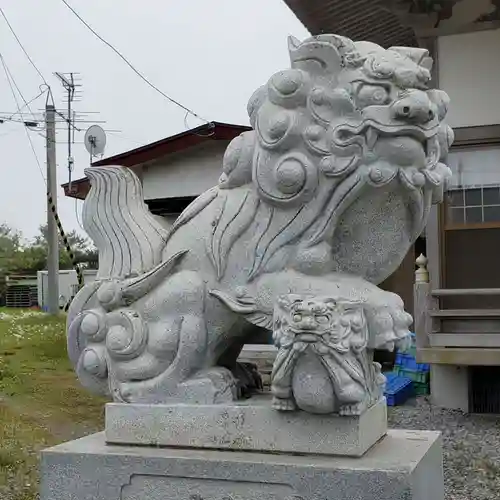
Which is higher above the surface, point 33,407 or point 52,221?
point 52,221

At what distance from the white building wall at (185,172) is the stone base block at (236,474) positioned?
6.50 m

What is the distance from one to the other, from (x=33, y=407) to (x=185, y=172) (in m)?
3.89

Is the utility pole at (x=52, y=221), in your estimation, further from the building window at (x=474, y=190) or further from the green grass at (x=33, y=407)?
the building window at (x=474, y=190)

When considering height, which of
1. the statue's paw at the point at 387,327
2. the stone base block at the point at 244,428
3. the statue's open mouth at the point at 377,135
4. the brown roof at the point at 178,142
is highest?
the brown roof at the point at 178,142

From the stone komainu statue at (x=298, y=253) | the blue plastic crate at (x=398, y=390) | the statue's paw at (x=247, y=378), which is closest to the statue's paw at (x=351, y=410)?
the stone komainu statue at (x=298, y=253)

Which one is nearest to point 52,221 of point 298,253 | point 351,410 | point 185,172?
point 185,172

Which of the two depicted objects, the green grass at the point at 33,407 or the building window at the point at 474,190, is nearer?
the green grass at the point at 33,407

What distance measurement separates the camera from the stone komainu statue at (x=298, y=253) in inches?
81.4

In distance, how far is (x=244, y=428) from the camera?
7.18 ft

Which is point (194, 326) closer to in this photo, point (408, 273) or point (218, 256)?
point (218, 256)

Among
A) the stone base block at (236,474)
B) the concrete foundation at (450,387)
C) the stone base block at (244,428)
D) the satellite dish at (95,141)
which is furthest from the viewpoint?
the satellite dish at (95,141)

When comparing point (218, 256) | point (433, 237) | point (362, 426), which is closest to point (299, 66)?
point (218, 256)

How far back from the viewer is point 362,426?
2.11 m

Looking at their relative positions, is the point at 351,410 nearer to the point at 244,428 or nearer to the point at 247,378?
the point at 244,428
